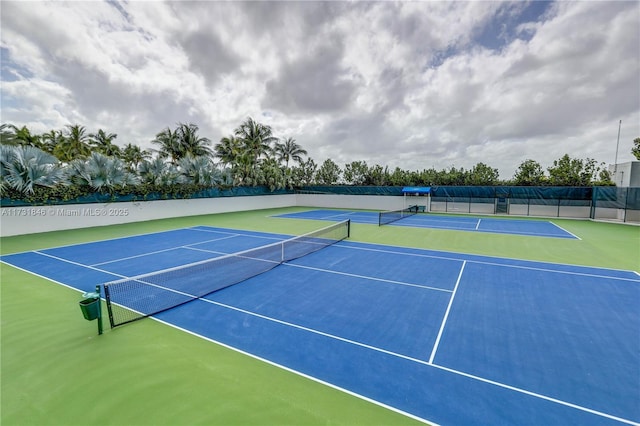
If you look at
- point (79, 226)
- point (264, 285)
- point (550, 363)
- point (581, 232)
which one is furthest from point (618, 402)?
point (79, 226)

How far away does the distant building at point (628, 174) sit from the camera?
24781 millimetres

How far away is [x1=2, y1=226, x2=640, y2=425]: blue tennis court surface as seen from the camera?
440 centimetres

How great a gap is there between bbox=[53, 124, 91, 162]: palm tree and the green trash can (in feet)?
146

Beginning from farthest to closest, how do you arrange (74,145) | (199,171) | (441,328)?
(74,145) → (199,171) → (441,328)

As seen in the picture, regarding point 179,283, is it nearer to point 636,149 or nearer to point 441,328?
point 441,328

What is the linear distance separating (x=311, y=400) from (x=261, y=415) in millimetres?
737

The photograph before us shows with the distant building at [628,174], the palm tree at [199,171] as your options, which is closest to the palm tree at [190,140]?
the palm tree at [199,171]

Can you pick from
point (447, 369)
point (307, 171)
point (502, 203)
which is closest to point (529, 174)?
point (502, 203)

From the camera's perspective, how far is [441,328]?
6.47 m

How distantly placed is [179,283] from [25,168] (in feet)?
50.4

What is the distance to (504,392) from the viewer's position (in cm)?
450

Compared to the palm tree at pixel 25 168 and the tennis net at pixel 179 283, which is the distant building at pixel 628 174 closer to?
the tennis net at pixel 179 283

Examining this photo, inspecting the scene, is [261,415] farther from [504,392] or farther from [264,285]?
[264,285]

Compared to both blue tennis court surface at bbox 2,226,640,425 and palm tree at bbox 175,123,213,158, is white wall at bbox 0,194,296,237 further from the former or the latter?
palm tree at bbox 175,123,213,158
